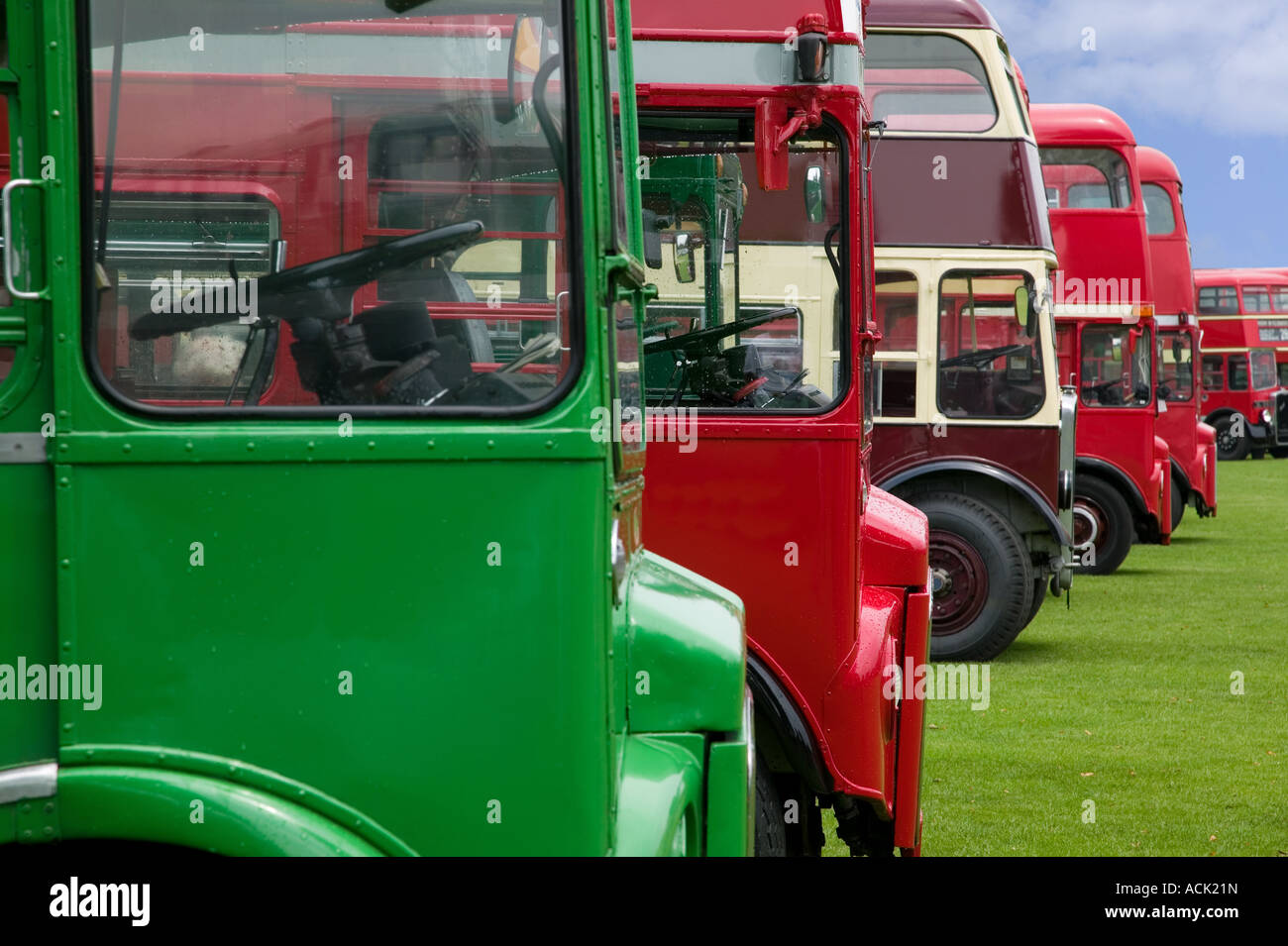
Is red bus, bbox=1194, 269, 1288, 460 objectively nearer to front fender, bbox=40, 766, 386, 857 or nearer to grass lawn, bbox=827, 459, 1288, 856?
grass lawn, bbox=827, 459, 1288, 856

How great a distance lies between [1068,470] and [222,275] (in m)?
9.05

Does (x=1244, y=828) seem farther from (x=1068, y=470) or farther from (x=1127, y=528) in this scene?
(x=1127, y=528)

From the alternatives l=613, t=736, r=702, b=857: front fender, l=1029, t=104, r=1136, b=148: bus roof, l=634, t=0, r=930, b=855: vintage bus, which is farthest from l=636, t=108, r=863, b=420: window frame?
l=1029, t=104, r=1136, b=148: bus roof

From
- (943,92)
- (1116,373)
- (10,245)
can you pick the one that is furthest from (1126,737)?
(1116,373)

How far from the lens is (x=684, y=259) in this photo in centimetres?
409

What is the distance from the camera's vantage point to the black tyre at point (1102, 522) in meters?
14.2

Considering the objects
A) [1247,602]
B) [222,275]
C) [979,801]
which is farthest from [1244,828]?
[1247,602]

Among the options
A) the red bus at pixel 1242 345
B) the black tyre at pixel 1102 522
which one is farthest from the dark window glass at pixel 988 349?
the red bus at pixel 1242 345

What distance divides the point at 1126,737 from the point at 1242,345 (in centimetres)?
2695

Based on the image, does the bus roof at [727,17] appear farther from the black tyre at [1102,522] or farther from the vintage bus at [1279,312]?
the vintage bus at [1279,312]

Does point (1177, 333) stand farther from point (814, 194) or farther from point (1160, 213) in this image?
point (814, 194)

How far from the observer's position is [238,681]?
198 centimetres

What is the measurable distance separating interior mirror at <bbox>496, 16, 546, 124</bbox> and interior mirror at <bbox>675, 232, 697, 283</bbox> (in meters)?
1.96

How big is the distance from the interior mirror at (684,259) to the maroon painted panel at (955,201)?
6.55m
